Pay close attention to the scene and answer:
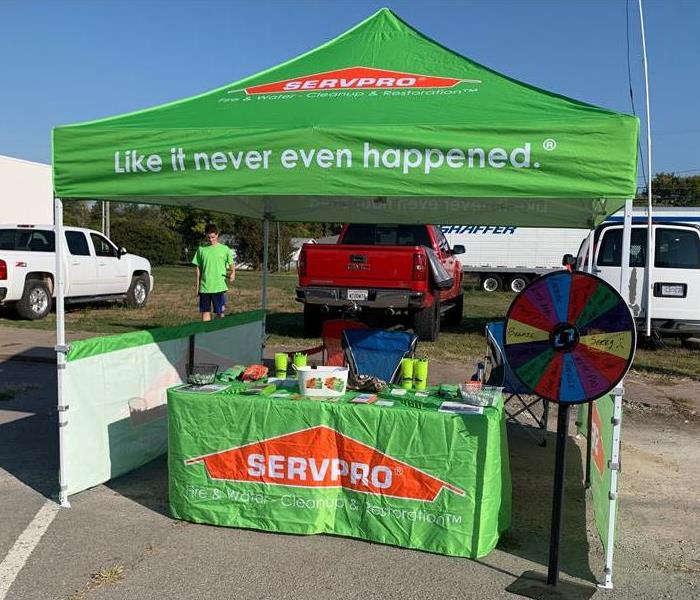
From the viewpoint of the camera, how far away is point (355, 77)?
4.59 meters

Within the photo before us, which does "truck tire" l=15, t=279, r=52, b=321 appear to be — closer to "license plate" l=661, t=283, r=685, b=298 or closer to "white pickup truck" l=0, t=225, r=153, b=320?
"white pickup truck" l=0, t=225, r=153, b=320

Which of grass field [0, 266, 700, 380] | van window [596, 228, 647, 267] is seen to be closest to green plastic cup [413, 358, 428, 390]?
grass field [0, 266, 700, 380]

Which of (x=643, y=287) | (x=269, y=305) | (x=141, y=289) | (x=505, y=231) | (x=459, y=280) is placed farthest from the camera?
(x=505, y=231)

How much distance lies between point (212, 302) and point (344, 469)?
6.43 metres

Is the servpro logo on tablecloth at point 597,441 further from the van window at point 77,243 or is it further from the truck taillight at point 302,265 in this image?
the van window at point 77,243

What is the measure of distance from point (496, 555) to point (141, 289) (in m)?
14.1

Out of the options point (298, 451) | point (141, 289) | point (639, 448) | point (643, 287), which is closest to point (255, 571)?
point (298, 451)

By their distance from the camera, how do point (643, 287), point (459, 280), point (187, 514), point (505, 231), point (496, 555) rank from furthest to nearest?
point (505, 231) → point (459, 280) → point (643, 287) → point (187, 514) → point (496, 555)

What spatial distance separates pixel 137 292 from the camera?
16.3 meters

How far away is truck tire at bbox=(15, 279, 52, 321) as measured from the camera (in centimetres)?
1322

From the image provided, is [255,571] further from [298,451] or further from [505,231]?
[505,231]

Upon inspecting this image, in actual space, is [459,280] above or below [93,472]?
above

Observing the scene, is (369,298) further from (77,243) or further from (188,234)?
(188,234)

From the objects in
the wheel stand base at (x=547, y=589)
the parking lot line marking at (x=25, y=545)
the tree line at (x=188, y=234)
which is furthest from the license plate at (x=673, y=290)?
the tree line at (x=188, y=234)
